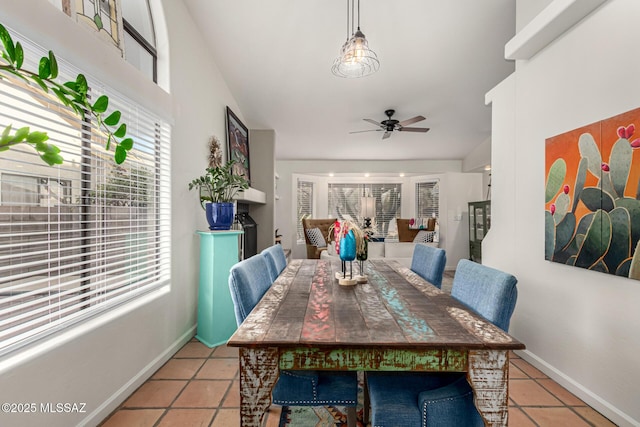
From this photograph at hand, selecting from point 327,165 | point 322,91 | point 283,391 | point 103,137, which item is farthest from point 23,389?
point 327,165

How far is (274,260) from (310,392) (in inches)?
45.7

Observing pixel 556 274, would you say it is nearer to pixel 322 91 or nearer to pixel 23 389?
pixel 23 389

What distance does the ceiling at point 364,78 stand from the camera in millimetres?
3006

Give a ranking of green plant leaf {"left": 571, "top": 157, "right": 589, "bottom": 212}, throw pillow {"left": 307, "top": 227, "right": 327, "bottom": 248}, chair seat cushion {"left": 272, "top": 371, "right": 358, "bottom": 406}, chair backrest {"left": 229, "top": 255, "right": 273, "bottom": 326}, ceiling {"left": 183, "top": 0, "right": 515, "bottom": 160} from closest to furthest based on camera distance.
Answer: chair seat cushion {"left": 272, "top": 371, "right": 358, "bottom": 406} < chair backrest {"left": 229, "top": 255, "right": 273, "bottom": 326} < green plant leaf {"left": 571, "top": 157, "right": 589, "bottom": 212} < ceiling {"left": 183, "top": 0, "right": 515, "bottom": 160} < throw pillow {"left": 307, "top": 227, "right": 327, "bottom": 248}

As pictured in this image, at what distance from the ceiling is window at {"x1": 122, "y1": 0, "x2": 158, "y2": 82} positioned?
565 millimetres

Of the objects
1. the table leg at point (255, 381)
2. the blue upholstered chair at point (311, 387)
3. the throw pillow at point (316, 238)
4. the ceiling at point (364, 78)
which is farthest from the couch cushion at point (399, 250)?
the table leg at point (255, 381)

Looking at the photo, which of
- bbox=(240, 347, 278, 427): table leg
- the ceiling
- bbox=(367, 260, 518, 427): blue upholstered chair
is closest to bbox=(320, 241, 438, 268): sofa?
the ceiling

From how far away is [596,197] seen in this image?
1870 millimetres

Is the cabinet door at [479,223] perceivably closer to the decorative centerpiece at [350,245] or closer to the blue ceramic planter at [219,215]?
the decorative centerpiece at [350,245]

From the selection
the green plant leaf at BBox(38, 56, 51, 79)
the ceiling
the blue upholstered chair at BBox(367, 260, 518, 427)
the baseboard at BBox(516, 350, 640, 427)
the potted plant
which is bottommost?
the baseboard at BBox(516, 350, 640, 427)

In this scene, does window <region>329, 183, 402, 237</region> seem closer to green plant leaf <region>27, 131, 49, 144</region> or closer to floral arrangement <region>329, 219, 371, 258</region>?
floral arrangement <region>329, 219, 371, 258</region>

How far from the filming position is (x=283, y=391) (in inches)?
51.3

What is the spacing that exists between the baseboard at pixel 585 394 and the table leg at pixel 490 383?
48.4 inches

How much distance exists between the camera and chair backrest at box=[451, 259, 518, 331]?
52.0 inches
